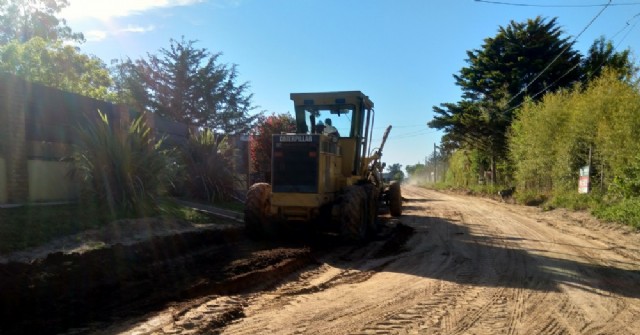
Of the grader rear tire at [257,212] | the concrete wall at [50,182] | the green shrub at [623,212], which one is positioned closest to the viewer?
the grader rear tire at [257,212]

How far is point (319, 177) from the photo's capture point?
10094 mm

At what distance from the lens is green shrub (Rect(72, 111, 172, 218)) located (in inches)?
423

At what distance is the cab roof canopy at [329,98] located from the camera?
11.7m

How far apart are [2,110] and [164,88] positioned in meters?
21.9

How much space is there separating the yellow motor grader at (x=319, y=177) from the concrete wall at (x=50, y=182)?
14.4 feet

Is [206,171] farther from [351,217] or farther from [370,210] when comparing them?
[351,217]

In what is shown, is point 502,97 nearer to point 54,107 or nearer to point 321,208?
point 321,208

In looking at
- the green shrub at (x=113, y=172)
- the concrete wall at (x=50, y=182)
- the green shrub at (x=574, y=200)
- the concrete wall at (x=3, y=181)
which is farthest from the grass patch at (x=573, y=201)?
the concrete wall at (x=3, y=181)

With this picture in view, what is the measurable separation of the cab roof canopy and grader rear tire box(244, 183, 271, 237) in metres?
2.52

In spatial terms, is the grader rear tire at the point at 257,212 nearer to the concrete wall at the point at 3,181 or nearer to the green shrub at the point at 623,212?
the concrete wall at the point at 3,181

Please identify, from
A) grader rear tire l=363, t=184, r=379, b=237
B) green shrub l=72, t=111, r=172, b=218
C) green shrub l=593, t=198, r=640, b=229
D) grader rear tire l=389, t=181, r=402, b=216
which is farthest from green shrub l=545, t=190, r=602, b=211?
green shrub l=72, t=111, r=172, b=218

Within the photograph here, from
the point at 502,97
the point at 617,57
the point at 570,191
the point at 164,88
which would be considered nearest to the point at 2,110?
the point at 570,191

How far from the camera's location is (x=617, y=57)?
2828 centimetres

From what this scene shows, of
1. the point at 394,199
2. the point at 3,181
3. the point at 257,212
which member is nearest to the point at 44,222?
the point at 3,181
